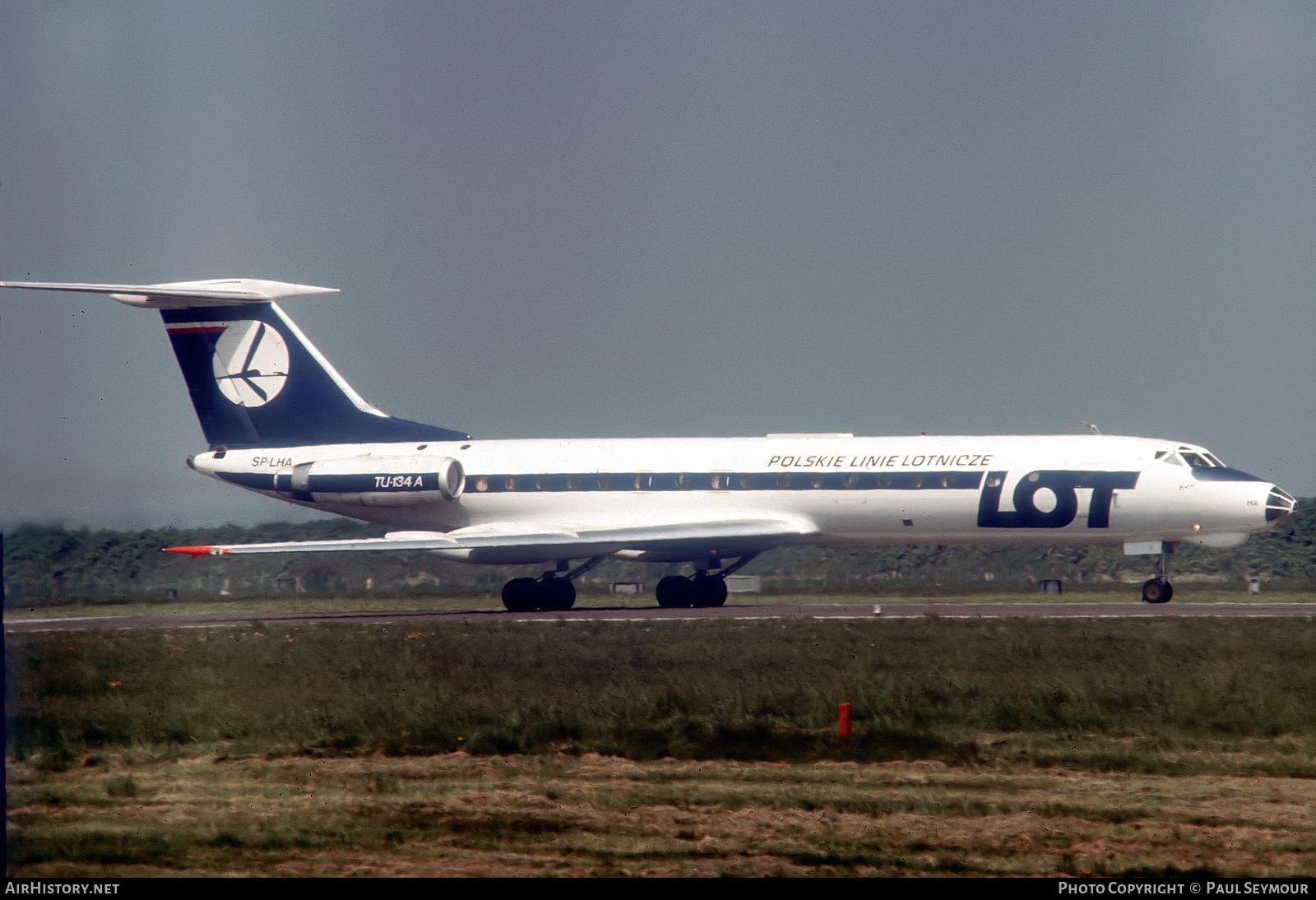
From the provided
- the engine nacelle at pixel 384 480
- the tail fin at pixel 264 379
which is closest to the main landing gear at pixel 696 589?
the engine nacelle at pixel 384 480

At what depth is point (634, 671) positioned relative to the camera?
20625mm

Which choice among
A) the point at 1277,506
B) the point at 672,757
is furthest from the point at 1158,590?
the point at 672,757

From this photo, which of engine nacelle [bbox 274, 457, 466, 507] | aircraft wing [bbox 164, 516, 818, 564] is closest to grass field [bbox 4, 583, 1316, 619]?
aircraft wing [bbox 164, 516, 818, 564]

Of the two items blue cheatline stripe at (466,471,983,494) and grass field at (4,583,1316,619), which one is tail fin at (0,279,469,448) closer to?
blue cheatline stripe at (466,471,983,494)

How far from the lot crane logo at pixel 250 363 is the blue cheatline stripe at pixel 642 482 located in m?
2.29

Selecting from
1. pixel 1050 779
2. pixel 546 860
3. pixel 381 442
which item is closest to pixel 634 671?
pixel 1050 779

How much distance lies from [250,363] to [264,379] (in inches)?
24.8

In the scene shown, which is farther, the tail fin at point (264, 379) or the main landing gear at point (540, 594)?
the tail fin at point (264, 379)

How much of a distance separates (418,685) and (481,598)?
23.8m

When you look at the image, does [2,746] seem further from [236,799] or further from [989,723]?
[989,723]

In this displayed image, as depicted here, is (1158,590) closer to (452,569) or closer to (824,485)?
(824,485)

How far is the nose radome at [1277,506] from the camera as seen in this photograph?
1320 inches

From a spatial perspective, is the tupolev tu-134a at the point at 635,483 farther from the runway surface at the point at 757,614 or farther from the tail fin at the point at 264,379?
the runway surface at the point at 757,614

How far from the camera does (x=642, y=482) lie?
123ft
